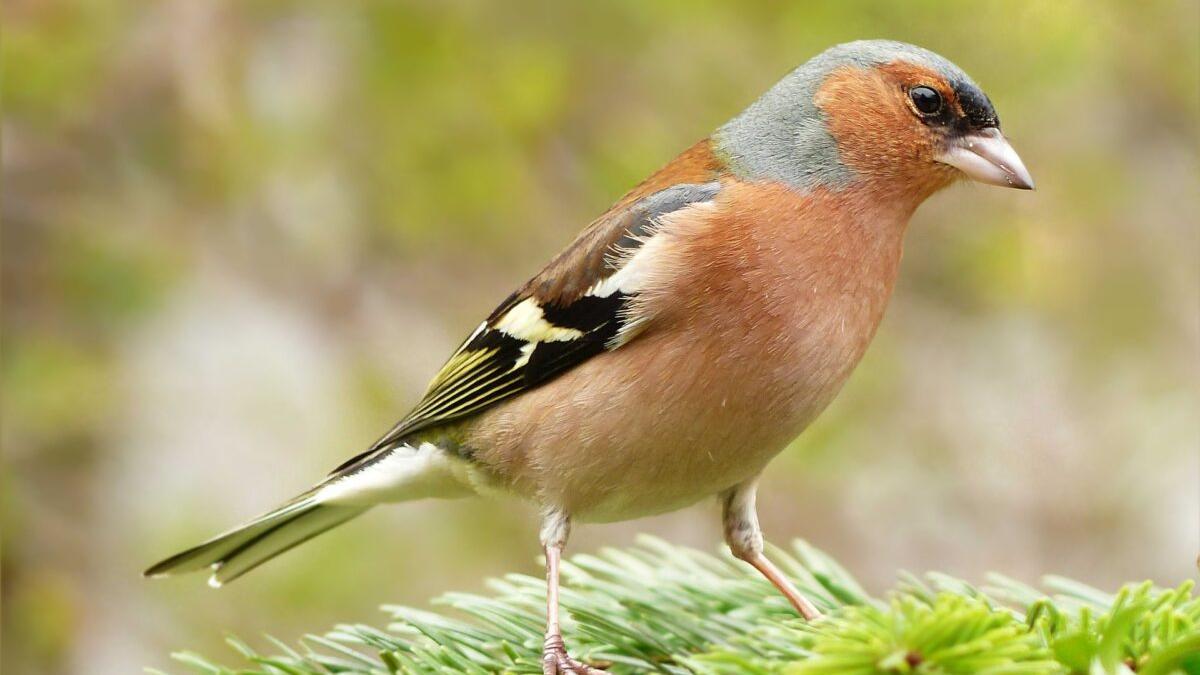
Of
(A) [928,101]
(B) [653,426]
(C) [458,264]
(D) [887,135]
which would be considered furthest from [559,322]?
(C) [458,264]

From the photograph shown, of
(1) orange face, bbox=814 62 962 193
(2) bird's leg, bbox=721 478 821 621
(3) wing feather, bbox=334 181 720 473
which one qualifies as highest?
(1) orange face, bbox=814 62 962 193

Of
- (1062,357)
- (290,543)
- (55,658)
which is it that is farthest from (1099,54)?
(55,658)

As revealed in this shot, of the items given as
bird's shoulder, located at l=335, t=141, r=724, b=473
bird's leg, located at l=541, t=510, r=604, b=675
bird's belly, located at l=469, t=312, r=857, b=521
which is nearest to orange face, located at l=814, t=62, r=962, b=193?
bird's shoulder, located at l=335, t=141, r=724, b=473

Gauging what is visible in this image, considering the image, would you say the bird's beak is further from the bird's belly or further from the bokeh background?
the bokeh background

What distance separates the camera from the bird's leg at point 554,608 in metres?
2.11

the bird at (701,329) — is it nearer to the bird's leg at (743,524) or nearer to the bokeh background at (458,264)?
the bird's leg at (743,524)

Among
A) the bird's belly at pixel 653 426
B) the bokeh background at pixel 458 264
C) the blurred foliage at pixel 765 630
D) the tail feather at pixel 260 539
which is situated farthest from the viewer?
the bokeh background at pixel 458 264

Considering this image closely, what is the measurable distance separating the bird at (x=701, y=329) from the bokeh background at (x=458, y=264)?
1.23 metres

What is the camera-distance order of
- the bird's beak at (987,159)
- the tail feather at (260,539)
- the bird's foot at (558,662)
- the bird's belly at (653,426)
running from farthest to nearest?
the tail feather at (260,539), the bird's beak at (987,159), the bird's belly at (653,426), the bird's foot at (558,662)

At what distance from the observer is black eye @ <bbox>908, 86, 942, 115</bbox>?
2732mm

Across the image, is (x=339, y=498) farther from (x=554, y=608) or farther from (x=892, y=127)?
(x=892, y=127)

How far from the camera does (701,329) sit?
8.04ft

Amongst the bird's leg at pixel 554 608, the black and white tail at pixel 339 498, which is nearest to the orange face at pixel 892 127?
the bird's leg at pixel 554 608

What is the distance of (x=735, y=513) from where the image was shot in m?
2.85
